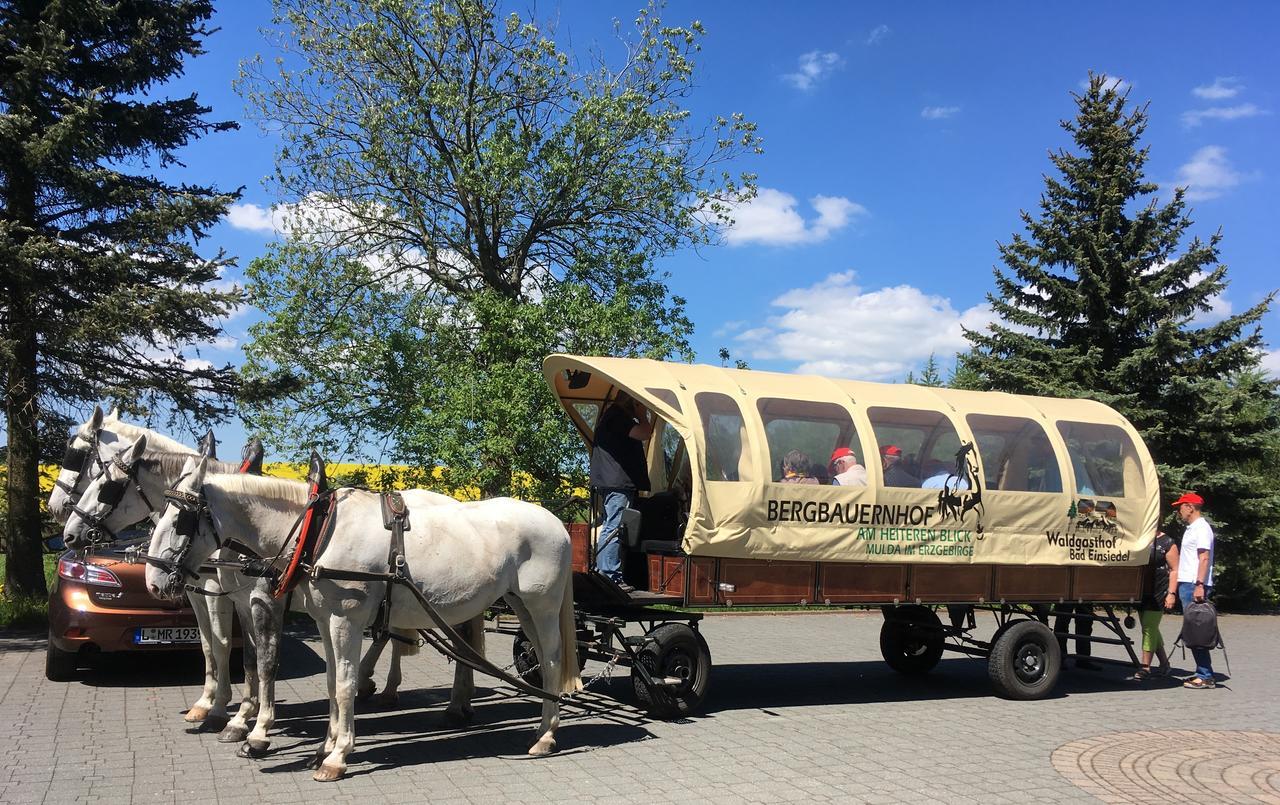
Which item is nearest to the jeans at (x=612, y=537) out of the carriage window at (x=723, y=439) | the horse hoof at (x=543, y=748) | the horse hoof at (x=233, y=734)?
the carriage window at (x=723, y=439)

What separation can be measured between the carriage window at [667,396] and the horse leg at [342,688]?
307cm

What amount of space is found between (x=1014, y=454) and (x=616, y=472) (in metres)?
4.11

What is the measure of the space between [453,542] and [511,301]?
922 centimetres

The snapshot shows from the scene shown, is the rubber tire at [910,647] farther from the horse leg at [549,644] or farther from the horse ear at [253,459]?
the horse ear at [253,459]

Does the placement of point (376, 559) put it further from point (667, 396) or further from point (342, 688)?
point (667, 396)

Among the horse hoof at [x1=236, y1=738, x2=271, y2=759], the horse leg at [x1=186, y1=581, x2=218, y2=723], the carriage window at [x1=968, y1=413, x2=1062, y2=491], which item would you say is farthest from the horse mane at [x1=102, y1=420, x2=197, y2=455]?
the carriage window at [x1=968, y1=413, x2=1062, y2=491]

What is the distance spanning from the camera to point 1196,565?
1023cm

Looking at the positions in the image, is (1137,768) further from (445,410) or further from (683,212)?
(683,212)

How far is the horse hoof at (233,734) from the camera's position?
269 inches

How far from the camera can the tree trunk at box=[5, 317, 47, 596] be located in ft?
36.7

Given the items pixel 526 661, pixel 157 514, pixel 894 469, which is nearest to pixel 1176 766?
pixel 894 469

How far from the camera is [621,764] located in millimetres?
6520

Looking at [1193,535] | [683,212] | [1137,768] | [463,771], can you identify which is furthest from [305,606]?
[683,212]

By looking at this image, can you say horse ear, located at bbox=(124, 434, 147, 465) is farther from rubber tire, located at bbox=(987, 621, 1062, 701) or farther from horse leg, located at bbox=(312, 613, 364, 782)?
rubber tire, located at bbox=(987, 621, 1062, 701)
